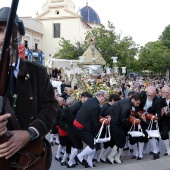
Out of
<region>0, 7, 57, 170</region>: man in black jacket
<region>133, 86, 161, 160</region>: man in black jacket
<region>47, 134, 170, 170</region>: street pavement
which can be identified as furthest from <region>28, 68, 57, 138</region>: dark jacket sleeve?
<region>133, 86, 161, 160</region>: man in black jacket

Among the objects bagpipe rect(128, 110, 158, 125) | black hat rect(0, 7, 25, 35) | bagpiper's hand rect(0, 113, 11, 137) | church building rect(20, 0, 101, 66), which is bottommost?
bagpipe rect(128, 110, 158, 125)

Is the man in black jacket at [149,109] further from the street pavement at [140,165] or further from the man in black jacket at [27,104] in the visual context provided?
the man in black jacket at [27,104]

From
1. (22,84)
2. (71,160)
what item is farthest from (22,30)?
(71,160)

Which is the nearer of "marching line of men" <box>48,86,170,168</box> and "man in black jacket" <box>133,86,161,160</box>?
"marching line of men" <box>48,86,170,168</box>

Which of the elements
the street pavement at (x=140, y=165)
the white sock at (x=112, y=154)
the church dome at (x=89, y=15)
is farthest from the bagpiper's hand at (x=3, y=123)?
the church dome at (x=89, y=15)

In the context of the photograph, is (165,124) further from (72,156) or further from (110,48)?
(110,48)

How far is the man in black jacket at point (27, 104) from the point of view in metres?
1.71

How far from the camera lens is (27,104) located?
6.28ft

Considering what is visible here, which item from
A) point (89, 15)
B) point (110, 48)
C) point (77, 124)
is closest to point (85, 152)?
point (77, 124)

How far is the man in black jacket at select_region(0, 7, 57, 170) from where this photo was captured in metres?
1.71

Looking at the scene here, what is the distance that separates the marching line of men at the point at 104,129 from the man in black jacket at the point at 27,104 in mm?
4747

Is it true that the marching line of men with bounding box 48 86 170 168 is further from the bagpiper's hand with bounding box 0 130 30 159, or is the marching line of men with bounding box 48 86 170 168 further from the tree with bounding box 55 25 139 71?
the tree with bounding box 55 25 139 71

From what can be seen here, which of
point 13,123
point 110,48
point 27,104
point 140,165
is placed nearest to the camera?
point 13,123

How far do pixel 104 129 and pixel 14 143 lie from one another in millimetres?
5721
